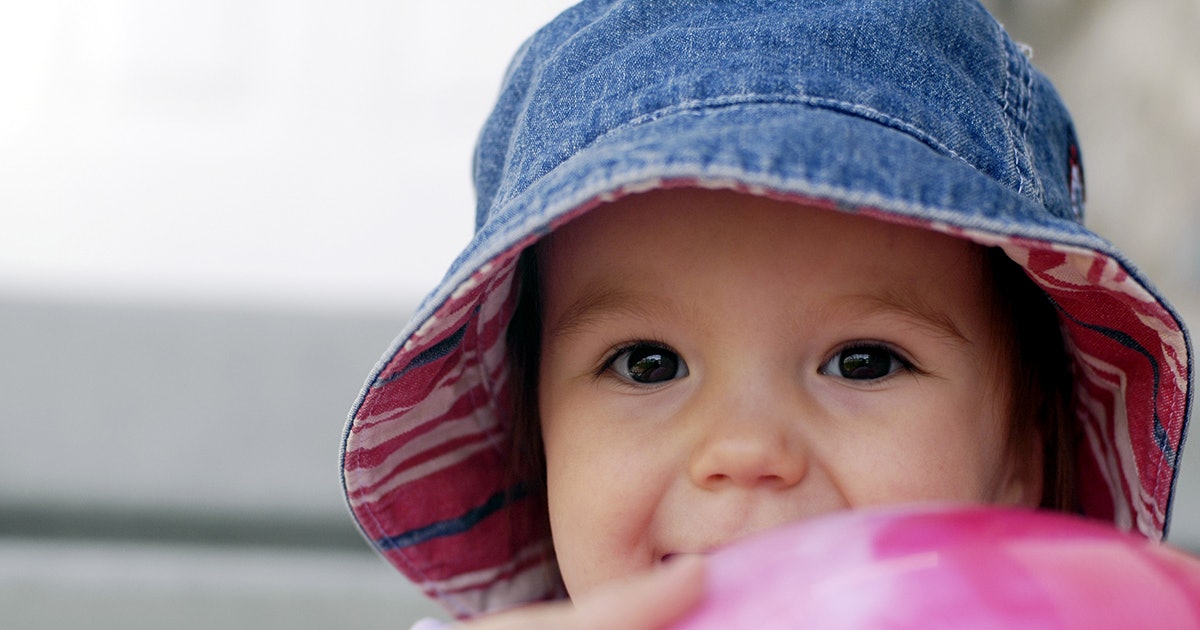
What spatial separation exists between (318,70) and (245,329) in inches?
13.6

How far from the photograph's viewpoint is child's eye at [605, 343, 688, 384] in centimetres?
63

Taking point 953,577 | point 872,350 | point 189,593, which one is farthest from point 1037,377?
point 189,593

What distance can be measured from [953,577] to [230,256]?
1.02 meters

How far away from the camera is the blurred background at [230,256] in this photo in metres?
1.11

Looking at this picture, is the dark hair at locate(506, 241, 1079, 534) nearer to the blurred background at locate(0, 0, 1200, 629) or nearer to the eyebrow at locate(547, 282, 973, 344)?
the eyebrow at locate(547, 282, 973, 344)

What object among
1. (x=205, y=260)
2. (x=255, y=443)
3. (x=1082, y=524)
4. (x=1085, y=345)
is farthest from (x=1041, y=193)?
(x=205, y=260)

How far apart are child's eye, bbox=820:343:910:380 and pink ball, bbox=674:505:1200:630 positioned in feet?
0.71

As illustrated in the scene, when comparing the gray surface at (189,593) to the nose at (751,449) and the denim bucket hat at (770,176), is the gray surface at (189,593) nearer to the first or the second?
the denim bucket hat at (770,176)

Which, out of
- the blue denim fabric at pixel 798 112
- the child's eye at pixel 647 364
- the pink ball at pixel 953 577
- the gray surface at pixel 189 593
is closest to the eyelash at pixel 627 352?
the child's eye at pixel 647 364

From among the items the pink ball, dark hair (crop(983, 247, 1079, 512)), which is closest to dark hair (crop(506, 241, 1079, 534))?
dark hair (crop(983, 247, 1079, 512))

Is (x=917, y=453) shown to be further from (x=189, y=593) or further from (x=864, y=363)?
(x=189, y=593)

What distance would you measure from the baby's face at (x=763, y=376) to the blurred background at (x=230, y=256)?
54 centimetres

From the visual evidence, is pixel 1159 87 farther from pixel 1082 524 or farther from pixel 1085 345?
pixel 1082 524

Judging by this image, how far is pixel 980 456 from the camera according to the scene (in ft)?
2.05
